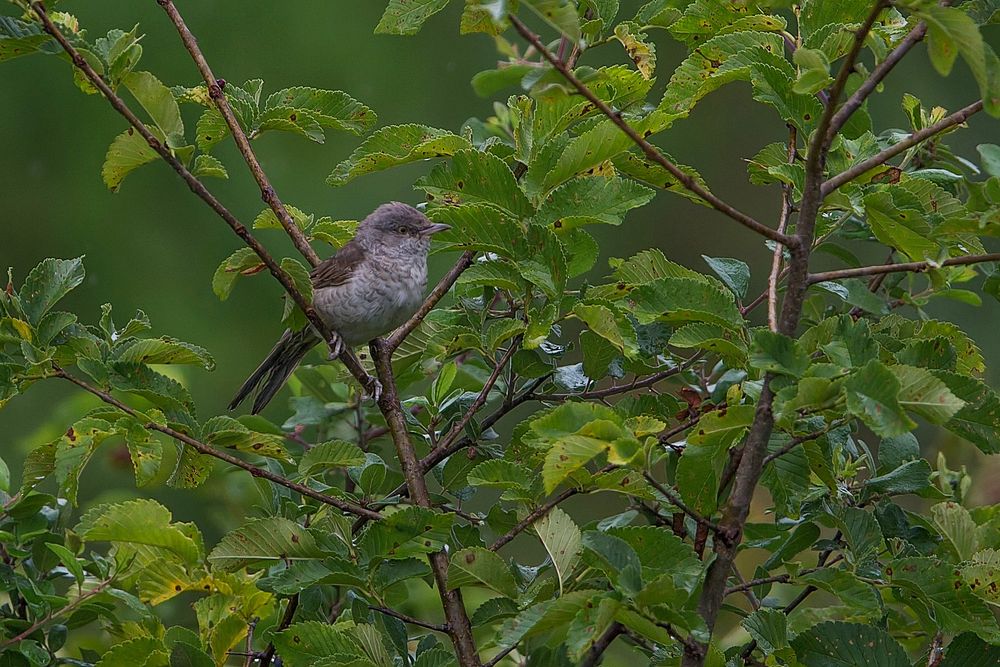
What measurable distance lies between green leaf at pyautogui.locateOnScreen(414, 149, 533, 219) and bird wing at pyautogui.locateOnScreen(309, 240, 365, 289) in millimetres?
2021

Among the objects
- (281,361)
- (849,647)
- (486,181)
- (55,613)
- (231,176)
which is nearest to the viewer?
(849,647)

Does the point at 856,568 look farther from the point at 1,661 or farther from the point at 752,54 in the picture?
the point at 1,661

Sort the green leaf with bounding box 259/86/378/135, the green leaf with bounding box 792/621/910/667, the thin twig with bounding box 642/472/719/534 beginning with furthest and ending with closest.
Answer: the green leaf with bounding box 259/86/378/135
the green leaf with bounding box 792/621/910/667
the thin twig with bounding box 642/472/719/534

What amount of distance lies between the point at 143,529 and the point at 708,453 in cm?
90

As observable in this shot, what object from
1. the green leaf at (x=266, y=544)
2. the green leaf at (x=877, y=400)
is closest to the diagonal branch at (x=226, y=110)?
the green leaf at (x=266, y=544)

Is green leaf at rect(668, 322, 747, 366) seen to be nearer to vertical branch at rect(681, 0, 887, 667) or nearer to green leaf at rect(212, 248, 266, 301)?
vertical branch at rect(681, 0, 887, 667)

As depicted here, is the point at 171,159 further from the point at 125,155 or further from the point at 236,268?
the point at 236,268

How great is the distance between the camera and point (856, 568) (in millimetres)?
1875

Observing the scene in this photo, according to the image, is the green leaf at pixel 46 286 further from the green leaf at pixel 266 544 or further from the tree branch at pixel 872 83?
the tree branch at pixel 872 83

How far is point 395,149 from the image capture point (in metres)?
2.19

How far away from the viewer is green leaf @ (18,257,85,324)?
1.98 m

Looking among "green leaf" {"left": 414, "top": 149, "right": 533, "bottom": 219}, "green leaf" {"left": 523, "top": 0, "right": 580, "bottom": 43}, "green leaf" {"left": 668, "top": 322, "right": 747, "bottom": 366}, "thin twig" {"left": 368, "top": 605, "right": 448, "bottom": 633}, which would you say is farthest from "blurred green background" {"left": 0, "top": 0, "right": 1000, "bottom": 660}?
"green leaf" {"left": 523, "top": 0, "right": 580, "bottom": 43}

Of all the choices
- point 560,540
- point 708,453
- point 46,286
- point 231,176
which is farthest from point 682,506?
point 231,176

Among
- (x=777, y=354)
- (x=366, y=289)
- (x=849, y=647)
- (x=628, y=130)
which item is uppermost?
(x=628, y=130)
